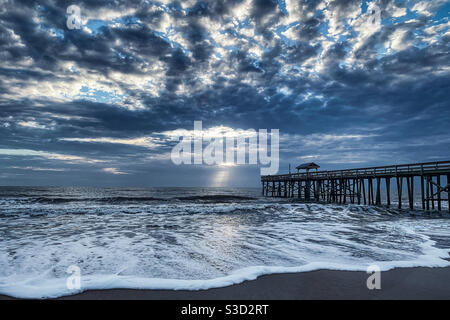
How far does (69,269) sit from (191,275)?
2697mm

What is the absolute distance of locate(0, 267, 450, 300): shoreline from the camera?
3.56m

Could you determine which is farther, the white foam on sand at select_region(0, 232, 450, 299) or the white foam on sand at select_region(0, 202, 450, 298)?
the white foam on sand at select_region(0, 202, 450, 298)

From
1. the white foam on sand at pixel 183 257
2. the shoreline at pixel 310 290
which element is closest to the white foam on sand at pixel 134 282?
the white foam on sand at pixel 183 257

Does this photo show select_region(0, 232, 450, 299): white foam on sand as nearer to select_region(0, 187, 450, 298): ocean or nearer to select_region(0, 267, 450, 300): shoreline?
select_region(0, 187, 450, 298): ocean

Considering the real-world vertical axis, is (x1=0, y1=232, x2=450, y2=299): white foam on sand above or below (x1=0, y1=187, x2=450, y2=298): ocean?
above

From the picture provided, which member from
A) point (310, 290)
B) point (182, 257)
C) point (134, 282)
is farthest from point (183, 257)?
point (310, 290)

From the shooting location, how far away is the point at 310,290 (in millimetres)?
3764

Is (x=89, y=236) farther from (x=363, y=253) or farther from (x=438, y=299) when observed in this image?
(x=438, y=299)

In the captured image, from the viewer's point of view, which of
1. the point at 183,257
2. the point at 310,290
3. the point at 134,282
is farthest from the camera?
the point at 183,257

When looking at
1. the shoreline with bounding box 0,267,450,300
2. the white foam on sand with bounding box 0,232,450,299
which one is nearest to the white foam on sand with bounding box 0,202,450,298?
the white foam on sand with bounding box 0,232,450,299

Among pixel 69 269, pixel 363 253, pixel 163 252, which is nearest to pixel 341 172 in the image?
pixel 363 253

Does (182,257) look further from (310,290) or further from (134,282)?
(310,290)

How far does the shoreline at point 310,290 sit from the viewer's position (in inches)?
140

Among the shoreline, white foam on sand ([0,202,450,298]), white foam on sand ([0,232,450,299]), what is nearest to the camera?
the shoreline
